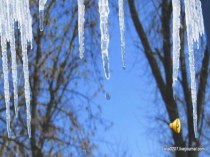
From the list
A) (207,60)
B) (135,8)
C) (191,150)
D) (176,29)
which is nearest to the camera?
(176,29)

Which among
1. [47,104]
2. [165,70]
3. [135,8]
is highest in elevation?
[135,8]

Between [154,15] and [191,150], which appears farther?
[154,15]

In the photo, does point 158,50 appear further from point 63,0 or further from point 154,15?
point 63,0

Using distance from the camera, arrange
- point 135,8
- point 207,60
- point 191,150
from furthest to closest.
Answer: point 135,8 → point 207,60 → point 191,150

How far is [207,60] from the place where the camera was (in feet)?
11.9

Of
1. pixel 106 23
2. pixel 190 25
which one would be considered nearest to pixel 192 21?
pixel 190 25

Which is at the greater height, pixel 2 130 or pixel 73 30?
pixel 73 30

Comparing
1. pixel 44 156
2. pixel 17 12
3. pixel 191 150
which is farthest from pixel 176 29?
pixel 44 156

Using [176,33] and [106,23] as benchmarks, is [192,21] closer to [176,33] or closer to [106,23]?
[176,33]

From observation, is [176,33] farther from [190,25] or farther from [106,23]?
[106,23]

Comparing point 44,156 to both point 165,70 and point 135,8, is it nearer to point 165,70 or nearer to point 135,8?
point 165,70

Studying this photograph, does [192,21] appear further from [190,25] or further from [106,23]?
[106,23]

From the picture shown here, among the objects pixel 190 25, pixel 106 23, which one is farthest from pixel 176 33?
pixel 106 23

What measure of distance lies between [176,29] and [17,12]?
49 centimetres
